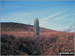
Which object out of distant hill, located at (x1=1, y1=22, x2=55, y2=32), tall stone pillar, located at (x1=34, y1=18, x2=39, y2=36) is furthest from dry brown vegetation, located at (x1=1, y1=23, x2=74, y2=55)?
tall stone pillar, located at (x1=34, y1=18, x2=39, y2=36)

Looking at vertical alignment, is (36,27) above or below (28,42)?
above

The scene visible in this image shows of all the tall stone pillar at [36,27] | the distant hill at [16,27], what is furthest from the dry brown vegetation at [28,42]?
the tall stone pillar at [36,27]

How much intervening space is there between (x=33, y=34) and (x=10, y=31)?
0.79 meters

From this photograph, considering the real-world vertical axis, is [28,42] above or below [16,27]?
below

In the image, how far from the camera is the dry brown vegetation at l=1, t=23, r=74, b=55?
6566 mm

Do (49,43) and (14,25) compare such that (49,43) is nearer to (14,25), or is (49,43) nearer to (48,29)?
(48,29)

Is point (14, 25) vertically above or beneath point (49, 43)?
above

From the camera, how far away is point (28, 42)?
662 cm

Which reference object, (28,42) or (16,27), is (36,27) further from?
(16,27)

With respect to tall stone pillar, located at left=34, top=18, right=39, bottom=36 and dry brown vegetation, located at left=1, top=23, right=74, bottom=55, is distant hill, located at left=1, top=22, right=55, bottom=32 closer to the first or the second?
dry brown vegetation, located at left=1, top=23, right=74, bottom=55

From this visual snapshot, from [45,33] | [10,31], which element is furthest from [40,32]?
[10,31]

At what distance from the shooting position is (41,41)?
6.68m

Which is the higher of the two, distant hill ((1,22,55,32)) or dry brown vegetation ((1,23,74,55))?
distant hill ((1,22,55,32))

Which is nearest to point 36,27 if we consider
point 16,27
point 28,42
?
point 28,42
